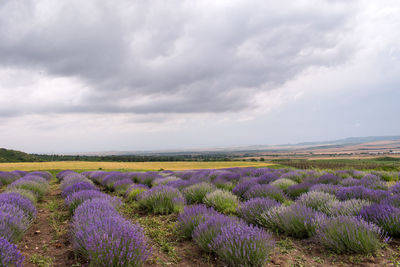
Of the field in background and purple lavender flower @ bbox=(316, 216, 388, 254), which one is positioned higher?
purple lavender flower @ bbox=(316, 216, 388, 254)

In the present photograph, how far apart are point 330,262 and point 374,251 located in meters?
0.71

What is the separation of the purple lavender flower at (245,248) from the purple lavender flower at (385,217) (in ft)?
7.04

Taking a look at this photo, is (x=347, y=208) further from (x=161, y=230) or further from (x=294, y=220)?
(x=161, y=230)

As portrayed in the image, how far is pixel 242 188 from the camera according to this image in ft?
24.1

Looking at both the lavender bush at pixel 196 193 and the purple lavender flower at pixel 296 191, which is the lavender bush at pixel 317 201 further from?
the lavender bush at pixel 196 193

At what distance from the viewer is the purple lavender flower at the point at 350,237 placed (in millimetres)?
2900

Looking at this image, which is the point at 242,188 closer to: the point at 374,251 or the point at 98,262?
the point at 374,251

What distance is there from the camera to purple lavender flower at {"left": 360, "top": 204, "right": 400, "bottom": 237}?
11.1ft

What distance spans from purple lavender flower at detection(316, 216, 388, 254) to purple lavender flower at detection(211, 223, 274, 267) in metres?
1.00

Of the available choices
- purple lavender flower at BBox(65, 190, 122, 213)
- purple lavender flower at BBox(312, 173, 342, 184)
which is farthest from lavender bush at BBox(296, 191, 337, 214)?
purple lavender flower at BBox(65, 190, 122, 213)

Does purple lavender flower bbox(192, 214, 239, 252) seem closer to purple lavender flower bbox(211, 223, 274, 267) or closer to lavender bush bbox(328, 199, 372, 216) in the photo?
purple lavender flower bbox(211, 223, 274, 267)

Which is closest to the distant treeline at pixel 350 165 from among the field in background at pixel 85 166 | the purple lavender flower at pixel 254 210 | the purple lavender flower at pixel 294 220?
the field in background at pixel 85 166

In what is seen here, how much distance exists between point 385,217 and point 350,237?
1150mm

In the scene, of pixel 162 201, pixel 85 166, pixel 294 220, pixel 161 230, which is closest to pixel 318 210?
pixel 294 220
